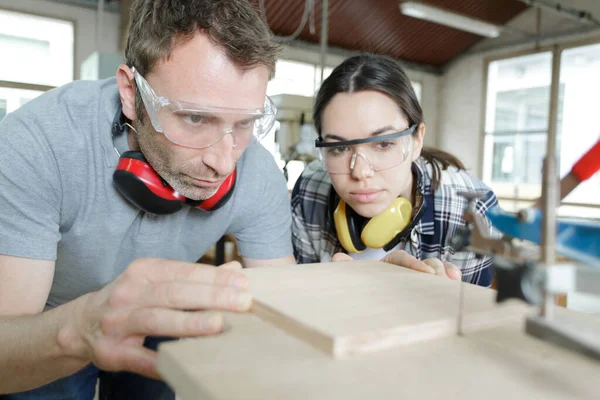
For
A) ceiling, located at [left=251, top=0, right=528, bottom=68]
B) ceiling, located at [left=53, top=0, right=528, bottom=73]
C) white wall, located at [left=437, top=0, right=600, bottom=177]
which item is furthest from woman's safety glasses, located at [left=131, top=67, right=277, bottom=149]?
A: white wall, located at [left=437, top=0, right=600, bottom=177]

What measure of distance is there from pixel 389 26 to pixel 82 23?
4.82m

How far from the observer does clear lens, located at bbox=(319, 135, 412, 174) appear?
1397 mm

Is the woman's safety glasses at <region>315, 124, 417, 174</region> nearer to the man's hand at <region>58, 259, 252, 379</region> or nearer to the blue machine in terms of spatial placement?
the man's hand at <region>58, 259, 252, 379</region>

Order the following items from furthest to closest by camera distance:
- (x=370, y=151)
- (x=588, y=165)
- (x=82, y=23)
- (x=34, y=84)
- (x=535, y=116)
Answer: (x=535, y=116) < (x=82, y=23) < (x=34, y=84) < (x=370, y=151) < (x=588, y=165)

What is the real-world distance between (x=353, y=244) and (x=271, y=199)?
296 mm

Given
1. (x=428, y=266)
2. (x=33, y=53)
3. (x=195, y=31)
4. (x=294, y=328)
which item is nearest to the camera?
(x=294, y=328)

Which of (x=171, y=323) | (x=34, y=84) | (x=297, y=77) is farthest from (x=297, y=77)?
(x=171, y=323)

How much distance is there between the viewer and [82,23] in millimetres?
6266

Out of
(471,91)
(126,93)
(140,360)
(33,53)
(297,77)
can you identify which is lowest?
(140,360)

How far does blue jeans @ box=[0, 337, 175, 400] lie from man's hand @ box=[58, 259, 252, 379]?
64cm

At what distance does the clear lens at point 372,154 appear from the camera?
4.58 ft

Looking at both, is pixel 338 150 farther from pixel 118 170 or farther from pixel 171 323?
pixel 171 323

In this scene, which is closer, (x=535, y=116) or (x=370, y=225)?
(x=370, y=225)

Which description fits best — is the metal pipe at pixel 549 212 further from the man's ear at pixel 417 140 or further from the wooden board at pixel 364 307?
the man's ear at pixel 417 140
